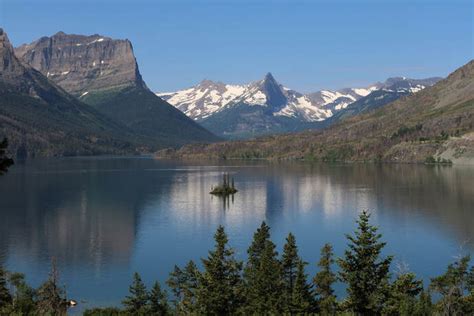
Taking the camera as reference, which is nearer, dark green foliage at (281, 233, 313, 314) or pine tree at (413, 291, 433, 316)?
pine tree at (413, 291, 433, 316)

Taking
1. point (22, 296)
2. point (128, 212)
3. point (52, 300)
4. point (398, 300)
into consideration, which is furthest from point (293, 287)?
point (128, 212)

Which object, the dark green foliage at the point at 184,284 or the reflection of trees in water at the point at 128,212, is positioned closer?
the dark green foliage at the point at 184,284

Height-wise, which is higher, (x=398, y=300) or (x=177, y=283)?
(x=398, y=300)

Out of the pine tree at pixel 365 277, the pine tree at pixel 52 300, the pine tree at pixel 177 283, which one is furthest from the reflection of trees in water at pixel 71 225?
the pine tree at pixel 365 277

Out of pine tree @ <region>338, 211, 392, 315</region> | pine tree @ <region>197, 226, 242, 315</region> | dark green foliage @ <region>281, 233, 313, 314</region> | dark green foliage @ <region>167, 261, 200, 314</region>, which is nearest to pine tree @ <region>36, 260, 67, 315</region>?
dark green foliage @ <region>167, 261, 200, 314</region>

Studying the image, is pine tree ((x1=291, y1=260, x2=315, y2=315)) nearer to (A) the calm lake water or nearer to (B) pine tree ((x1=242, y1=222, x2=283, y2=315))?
(B) pine tree ((x1=242, y1=222, x2=283, y2=315))

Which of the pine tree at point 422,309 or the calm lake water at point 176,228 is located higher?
the pine tree at point 422,309

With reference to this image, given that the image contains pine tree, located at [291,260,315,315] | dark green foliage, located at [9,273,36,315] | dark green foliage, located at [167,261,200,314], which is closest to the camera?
pine tree, located at [291,260,315,315]

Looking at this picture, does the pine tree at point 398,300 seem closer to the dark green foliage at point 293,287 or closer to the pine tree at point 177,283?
the dark green foliage at point 293,287

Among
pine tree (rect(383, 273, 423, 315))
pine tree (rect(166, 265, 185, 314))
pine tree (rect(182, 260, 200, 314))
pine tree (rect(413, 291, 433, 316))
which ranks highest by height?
pine tree (rect(383, 273, 423, 315))

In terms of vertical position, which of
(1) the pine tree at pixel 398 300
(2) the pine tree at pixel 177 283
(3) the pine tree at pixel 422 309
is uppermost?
(1) the pine tree at pixel 398 300

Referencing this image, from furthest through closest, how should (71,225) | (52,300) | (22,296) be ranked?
(71,225)
(22,296)
(52,300)

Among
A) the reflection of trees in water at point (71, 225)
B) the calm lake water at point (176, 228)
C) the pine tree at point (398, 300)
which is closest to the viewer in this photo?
the pine tree at point (398, 300)

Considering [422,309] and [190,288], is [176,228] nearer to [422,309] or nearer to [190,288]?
[190,288]
